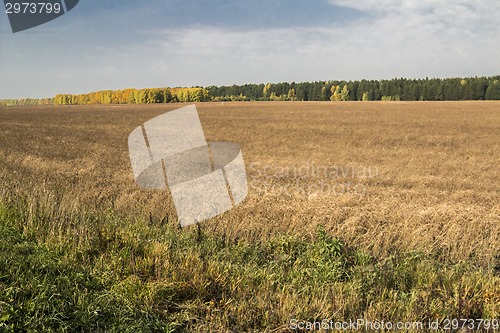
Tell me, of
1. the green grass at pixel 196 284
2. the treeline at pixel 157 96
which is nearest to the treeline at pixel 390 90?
the treeline at pixel 157 96

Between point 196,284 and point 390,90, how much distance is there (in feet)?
567

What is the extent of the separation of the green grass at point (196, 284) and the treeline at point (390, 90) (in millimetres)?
158464

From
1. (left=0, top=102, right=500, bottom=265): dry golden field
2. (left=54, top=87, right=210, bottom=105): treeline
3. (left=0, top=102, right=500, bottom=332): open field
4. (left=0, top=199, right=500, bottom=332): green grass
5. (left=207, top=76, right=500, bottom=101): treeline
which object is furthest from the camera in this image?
→ (left=54, top=87, right=210, bottom=105): treeline

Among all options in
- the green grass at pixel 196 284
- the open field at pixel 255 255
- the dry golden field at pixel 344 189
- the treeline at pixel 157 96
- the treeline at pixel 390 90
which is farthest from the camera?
the treeline at pixel 157 96

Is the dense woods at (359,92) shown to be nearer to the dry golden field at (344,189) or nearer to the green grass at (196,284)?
the dry golden field at (344,189)

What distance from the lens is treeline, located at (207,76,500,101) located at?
462 feet

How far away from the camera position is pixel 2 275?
180 inches

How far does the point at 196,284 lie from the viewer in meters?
4.90

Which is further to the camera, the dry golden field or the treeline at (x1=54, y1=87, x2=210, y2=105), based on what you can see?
the treeline at (x1=54, y1=87, x2=210, y2=105)

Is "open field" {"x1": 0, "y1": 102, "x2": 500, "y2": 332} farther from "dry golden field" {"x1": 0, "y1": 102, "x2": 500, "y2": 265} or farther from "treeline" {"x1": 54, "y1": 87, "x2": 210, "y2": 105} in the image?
"treeline" {"x1": 54, "y1": 87, "x2": 210, "y2": 105}

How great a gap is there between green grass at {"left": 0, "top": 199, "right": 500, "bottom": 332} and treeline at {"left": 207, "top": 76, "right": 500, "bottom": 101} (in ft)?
520

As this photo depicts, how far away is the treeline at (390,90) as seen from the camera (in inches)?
5546

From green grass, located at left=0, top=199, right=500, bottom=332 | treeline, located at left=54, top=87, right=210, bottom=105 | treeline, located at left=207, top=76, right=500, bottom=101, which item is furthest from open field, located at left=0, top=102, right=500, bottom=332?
treeline, located at left=54, top=87, right=210, bottom=105

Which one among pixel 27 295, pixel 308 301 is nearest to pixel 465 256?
pixel 308 301
